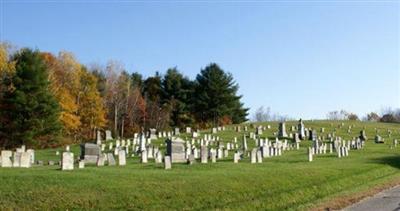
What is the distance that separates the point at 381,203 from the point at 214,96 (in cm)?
6381

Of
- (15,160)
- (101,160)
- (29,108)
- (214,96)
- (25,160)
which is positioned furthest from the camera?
(214,96)

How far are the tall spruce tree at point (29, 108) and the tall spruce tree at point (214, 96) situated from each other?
31410 millimetres

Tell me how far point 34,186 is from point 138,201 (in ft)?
10.3

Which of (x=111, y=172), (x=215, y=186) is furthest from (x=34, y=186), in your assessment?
(x=215, y=186)

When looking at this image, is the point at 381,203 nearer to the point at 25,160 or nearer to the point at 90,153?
the point at 90,153

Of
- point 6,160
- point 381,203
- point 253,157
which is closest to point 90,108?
point 253,157

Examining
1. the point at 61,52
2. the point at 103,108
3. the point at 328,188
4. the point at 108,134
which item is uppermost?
the point at 61,52

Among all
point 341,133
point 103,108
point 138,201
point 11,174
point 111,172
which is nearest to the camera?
point 138,201

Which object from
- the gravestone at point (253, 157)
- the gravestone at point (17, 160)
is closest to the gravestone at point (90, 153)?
the gravestone at point (17, 160)

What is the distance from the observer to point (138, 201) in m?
15.4

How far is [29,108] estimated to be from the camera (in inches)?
1988

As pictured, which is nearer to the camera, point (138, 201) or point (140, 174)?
point (138, 201)

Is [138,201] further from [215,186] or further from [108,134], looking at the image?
[108,134]

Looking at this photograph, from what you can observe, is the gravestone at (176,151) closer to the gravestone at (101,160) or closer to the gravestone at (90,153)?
the gravestone at (101,160)
